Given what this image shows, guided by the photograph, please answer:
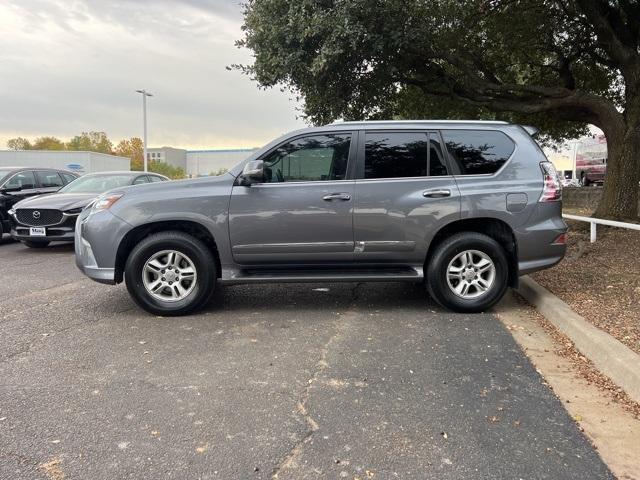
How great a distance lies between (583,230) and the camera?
10828mm

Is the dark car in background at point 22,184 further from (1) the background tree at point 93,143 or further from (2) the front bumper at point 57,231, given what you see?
(1) the background tree at point 93,143

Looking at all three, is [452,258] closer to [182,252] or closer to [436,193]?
[436,193]

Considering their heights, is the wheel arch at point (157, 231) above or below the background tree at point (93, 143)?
below

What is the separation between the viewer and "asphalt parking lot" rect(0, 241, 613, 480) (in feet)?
8.67

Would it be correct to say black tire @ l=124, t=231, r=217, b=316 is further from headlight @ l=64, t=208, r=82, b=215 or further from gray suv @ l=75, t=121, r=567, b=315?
headlight @ l=64, t=208, r=82, b=215

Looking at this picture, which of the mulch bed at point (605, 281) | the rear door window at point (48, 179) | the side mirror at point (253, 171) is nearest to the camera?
the mulch bed at point (605, 281)

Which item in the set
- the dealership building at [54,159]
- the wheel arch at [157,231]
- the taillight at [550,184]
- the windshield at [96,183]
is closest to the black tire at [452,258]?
the taillight at [550,184]

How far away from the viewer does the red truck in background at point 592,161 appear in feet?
99.3

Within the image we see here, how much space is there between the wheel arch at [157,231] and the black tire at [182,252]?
10cm

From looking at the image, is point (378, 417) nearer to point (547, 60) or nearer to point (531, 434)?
point (531, 434)

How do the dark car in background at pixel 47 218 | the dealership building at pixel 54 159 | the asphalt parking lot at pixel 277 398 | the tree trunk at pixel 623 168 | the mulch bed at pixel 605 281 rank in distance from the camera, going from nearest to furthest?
the asphalt parking lot at pixel 277 398 → the mulch bed at pixel 605 281 → the dark car in background at pixel 47 218 → the tree trunk at pixel 623 168 → the dealership building at pixel 54 159

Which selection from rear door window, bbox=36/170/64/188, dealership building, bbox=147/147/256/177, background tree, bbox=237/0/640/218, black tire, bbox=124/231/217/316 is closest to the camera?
black tire, bbox=124/231/217/316

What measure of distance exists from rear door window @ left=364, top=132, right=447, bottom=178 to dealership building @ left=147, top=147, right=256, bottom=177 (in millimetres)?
86863

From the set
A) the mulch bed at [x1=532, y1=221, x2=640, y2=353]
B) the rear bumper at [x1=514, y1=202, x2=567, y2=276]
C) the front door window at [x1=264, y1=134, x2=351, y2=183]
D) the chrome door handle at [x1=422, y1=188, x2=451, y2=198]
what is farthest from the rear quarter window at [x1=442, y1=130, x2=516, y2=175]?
the mulch bed at [x1=532, y1=221, x2=640, y2=353]
